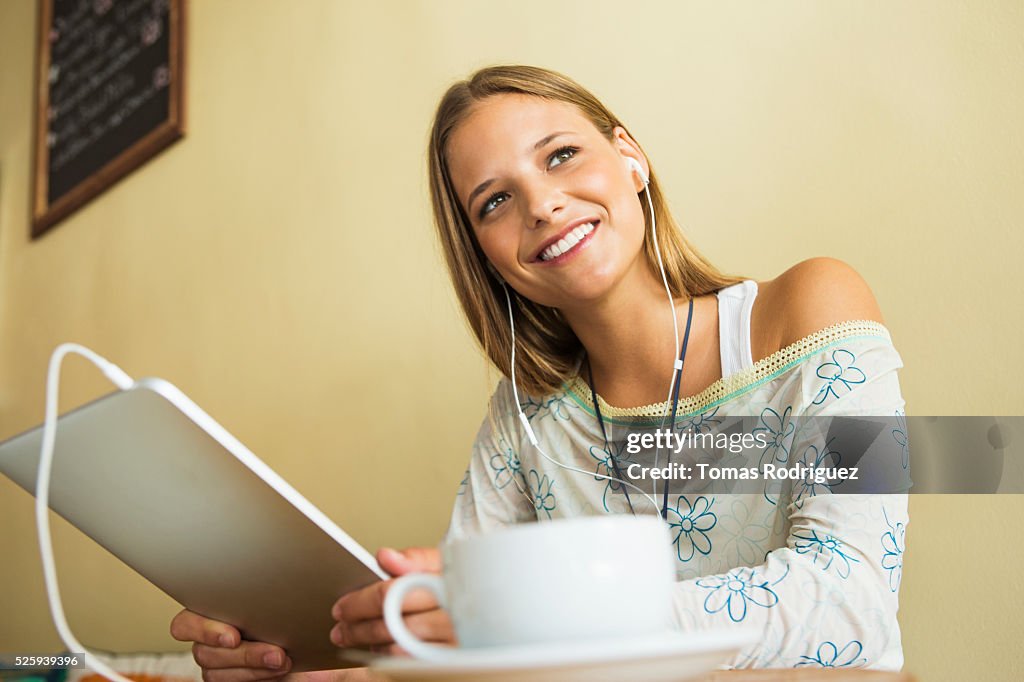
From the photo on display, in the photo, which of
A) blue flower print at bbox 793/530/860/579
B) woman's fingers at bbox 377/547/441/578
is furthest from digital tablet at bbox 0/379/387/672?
blue flower print at bbox 793/530/860/579

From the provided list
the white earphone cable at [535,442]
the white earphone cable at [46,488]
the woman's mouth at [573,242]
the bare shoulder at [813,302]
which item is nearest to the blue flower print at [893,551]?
the bare shoulder at [813,302]

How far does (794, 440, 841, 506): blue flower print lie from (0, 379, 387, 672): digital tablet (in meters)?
0.41

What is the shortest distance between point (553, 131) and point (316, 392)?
90cm

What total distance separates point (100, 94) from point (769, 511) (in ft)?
7.18

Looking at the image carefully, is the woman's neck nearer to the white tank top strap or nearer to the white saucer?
the white tank top strap

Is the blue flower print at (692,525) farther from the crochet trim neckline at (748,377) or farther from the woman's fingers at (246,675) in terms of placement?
the woman's fingers at (246,675)

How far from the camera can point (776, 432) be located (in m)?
0.94

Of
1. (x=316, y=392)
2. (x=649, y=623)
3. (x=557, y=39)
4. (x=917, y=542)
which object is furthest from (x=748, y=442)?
(x=316, y=392)

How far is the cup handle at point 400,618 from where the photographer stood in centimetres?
39

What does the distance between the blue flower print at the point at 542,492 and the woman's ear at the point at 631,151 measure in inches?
15.0

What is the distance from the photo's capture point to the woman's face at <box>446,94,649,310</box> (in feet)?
3.37

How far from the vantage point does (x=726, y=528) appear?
0.97m

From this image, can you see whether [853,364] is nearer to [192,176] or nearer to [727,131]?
[727,131]

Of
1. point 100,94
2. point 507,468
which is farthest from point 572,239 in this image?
point 100,94
